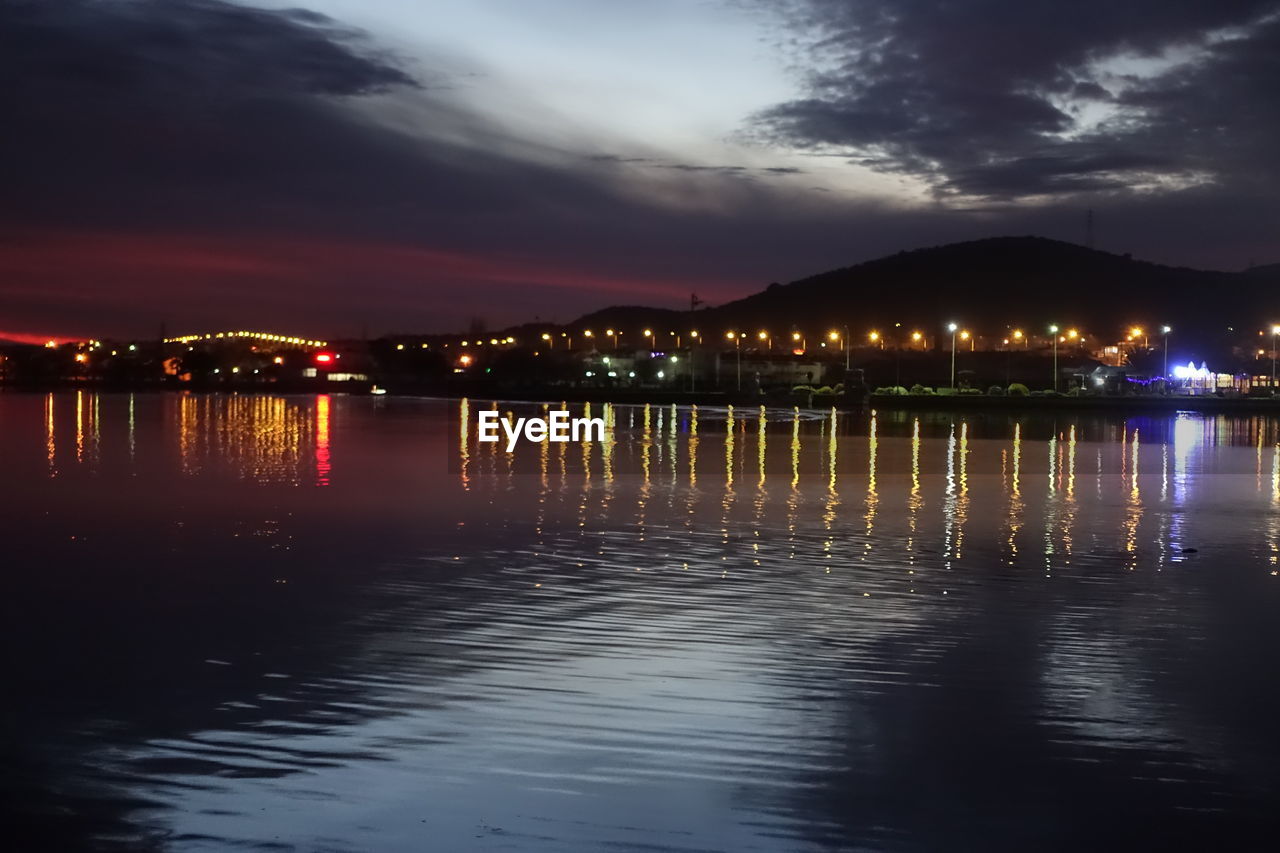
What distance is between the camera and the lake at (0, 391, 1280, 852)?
558 cm

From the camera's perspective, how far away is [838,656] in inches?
333

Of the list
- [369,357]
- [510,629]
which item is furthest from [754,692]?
[369,357]

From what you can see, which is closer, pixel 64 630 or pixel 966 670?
pixel 966 670

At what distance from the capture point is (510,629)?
923cm

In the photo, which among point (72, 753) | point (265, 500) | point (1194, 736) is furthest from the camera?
A: point (265, 500)

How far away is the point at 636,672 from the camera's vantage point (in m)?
7.93

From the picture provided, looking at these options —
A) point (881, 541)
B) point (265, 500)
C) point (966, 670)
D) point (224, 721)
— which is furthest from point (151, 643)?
point (265, 500)

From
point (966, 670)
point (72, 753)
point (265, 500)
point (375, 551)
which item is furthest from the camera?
point (265, 500)

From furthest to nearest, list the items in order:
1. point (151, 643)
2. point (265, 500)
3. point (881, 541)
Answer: point (265, 500) → point (881, 541) → point (151, 643)

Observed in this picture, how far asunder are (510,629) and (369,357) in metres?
163

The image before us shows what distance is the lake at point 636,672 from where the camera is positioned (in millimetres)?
5582

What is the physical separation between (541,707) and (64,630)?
420cm

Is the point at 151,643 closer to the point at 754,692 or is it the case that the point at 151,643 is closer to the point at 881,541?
the point at 754,692

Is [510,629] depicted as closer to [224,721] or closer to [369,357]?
[224,721]
